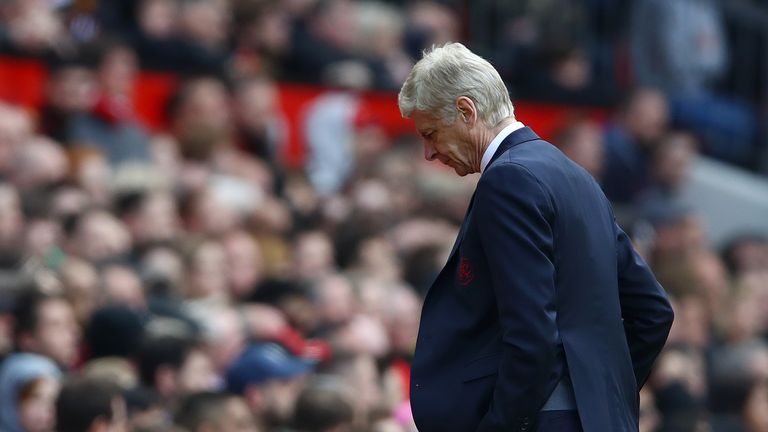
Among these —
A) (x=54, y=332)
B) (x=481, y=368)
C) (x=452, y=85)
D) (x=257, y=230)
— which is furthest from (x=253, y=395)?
(x=452, y=85)

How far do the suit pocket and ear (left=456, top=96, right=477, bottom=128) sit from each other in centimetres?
59

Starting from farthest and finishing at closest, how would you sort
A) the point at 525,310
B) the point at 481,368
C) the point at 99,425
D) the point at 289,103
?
1. the point at 289,103
2. the point at 99,425
3. the point at 481,368
4. the point at 525,310

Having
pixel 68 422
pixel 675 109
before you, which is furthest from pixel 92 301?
pixel 675 109

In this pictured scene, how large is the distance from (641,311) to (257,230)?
5509 mm

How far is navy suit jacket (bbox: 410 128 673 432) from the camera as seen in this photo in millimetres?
3510

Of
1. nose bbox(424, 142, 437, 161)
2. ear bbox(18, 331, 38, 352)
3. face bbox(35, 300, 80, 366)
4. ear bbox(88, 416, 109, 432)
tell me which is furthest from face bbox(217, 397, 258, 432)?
nose bbox(424, 142, 437, 161)

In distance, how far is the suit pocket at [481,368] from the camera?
3.63 m

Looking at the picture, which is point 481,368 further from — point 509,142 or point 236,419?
point 236,419

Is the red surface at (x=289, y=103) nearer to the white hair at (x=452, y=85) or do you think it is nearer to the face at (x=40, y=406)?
the face at (x=40, y=406)

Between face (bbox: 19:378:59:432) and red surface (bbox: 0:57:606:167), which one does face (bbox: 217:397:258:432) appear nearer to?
face (bbox: 19:378:59:432)

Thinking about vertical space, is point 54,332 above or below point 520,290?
below

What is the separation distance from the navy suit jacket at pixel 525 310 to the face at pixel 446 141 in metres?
0.10

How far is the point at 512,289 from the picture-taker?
11.5ft

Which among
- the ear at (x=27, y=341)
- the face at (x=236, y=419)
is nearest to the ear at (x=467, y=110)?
the face at (x=236, y=419)
